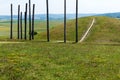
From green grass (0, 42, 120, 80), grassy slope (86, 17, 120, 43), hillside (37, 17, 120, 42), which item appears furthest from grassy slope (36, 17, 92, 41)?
→ green grass (0, 42, 120, 80)

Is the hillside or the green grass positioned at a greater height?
the hillside

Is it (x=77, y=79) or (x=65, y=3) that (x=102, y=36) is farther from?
(x=77, y=79)

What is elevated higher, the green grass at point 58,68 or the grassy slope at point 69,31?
the grassy slope at point 69,31

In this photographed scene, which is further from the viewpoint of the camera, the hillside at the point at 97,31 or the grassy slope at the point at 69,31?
the grassy slope at the point at 69,31

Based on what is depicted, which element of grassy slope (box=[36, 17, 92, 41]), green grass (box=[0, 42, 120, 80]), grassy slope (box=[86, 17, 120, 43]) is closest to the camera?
green grass (box=[0, 42, 120, 80])

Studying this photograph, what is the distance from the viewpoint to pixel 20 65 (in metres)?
30.6

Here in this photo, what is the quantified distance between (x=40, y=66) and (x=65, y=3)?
41040mm

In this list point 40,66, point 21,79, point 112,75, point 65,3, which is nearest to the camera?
point 21,79

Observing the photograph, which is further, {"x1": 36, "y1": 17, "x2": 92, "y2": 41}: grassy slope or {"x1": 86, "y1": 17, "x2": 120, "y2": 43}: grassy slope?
{"x1": 36, "y1": 17, "x2": 92, "y2": 41}: grassy slope

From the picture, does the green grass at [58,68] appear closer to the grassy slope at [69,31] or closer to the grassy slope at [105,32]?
the grassy slope at [105,32]

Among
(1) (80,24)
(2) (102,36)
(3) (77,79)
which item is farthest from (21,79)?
(1) (80,24)

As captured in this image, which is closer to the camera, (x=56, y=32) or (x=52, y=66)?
(x=52, y=66)

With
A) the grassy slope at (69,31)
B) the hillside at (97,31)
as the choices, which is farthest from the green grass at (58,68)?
the grassy slope at (69,31)

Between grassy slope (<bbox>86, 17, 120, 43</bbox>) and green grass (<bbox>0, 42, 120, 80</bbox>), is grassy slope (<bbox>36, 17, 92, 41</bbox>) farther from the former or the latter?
green grass (<bbox>0, 42, 120, 80</bbox>)
